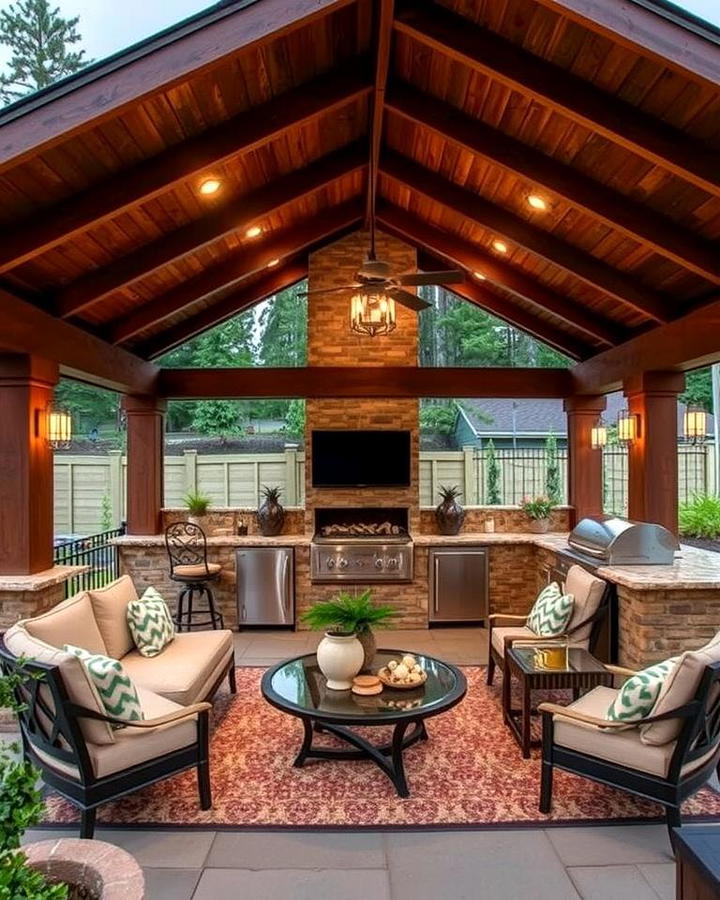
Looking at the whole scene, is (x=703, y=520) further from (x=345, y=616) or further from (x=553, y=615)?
(x=345, y=616)

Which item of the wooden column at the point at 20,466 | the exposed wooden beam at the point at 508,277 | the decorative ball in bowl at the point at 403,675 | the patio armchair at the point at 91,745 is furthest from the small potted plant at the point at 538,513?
the wooden column at the point at 20,466

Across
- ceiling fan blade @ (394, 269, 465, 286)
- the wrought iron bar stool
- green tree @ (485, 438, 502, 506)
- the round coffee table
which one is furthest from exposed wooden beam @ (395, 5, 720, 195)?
green tree @ (485, 438, 502, 506)

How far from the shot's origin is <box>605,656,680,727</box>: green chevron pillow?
8.98 ft

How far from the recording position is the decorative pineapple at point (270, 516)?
670 cm

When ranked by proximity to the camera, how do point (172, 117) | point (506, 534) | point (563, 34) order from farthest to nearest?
1. point (506, 534)
2. point (172, 117)
3. point (563, 34)

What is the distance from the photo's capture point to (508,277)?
6074mm

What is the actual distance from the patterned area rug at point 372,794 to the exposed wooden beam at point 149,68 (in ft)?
10.6

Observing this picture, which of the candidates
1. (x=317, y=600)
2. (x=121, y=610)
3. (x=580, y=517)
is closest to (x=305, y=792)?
(x=121, y=610)

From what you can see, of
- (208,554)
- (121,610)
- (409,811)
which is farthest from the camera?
(208,554)

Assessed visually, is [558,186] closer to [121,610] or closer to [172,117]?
[172,117]

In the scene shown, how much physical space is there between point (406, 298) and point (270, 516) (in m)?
3.23

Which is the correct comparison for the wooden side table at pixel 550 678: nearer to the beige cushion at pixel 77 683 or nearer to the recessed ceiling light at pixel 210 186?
the beige cushion at pixel 77 683

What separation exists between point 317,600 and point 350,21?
16.9 feet

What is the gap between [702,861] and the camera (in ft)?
4.76
